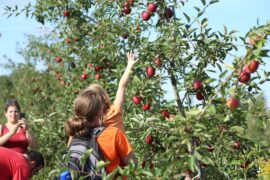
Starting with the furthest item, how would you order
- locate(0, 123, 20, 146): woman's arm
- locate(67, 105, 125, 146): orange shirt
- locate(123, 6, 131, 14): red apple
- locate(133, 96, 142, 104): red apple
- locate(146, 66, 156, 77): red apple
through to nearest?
locate(0, 123, 20, 146): woman's arm
locate(123, 6, 131, 14): red apple
locate(133, 96, 142, 104): red apple
locate(146, 66, 156, 77): red apple
locate(67, 105, 125, 146): orange shirt

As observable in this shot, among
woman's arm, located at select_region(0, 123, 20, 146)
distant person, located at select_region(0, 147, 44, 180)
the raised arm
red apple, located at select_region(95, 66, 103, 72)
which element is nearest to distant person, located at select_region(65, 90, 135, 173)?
the raised arm

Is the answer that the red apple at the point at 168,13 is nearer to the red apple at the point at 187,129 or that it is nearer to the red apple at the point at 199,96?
the red apple at the point at 199,96

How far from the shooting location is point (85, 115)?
9.92ft

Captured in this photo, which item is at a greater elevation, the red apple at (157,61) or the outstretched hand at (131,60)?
the outstretched hand at (131,60)

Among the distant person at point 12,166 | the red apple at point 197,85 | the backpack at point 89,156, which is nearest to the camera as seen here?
the backpack at point 89,156

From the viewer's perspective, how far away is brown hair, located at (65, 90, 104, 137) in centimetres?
298

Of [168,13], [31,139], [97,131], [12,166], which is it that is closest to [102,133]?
[97,131]

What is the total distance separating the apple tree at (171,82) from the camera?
247 cm

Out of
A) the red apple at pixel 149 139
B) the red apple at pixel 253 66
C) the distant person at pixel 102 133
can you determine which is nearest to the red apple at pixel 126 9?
the red apple at pixel 149 139

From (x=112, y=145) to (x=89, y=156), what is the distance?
130mm

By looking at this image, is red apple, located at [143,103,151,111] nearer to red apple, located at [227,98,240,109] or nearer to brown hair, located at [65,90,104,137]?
brown hair, located at [65,90,104,137]

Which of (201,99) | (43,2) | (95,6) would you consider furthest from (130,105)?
(43,2)

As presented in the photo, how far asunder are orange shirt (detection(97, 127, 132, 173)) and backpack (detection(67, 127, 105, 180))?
1.1 inches

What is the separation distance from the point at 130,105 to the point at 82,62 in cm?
173
